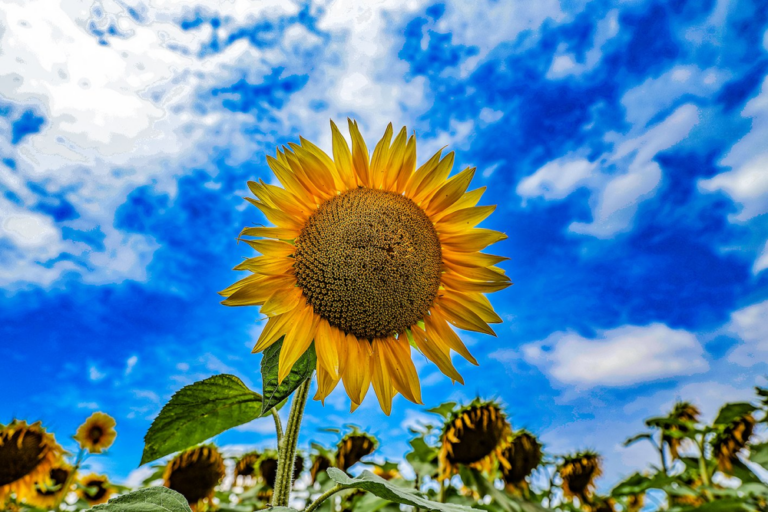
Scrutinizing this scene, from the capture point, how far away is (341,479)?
53.2 inches

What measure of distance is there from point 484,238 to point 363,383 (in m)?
0.74

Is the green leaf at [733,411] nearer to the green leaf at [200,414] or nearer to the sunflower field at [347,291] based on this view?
the sunflower field at [347,291]

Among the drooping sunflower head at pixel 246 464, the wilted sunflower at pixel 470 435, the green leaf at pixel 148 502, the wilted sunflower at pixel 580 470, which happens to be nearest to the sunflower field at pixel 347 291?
the green leaf at pixel 148 502

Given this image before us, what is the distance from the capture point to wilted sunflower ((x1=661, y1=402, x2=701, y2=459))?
4.86 metres

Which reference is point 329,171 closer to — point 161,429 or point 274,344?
point 274,344

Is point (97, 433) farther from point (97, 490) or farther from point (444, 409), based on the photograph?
point (444, 409)

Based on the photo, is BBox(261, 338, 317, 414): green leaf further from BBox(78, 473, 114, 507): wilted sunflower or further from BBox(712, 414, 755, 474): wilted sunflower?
BBox(712, 414, 755, 474): wilted sunflower

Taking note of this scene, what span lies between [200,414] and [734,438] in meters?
4.80

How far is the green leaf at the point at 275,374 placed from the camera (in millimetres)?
1497

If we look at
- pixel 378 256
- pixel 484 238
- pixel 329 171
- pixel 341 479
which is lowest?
pixel 341 479

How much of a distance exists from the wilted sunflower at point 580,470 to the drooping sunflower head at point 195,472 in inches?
125

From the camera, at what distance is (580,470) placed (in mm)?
4781

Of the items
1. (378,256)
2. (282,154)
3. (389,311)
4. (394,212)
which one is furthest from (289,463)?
(282,154)

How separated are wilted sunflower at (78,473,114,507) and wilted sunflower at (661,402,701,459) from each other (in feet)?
18.0
